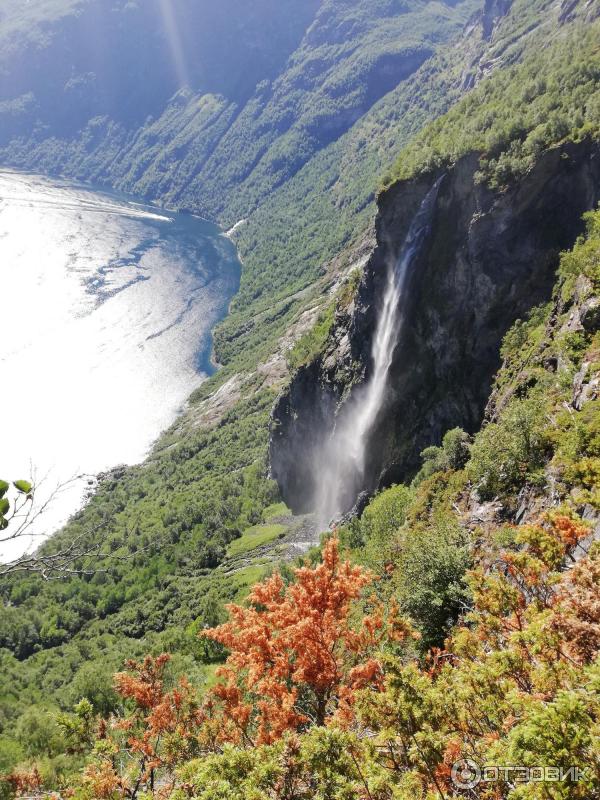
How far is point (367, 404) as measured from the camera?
84.8 metres

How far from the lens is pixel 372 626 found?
2312cm

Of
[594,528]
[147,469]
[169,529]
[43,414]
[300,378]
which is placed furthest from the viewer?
[43,414]

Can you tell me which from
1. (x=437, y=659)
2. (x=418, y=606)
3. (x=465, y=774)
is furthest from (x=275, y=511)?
(x=465, y=774)

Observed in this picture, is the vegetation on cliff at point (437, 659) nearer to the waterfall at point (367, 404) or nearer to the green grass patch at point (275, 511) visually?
the waterfall at point (367, 404)

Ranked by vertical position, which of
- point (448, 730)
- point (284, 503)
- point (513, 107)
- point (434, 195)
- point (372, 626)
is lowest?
point (284, 503)

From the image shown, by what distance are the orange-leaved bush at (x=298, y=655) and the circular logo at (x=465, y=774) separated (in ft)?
21.7

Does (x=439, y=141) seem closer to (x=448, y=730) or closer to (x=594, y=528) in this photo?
(x=594, y=528)

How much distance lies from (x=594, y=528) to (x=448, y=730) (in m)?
10.6

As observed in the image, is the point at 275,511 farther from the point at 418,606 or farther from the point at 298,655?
the point at 298,655

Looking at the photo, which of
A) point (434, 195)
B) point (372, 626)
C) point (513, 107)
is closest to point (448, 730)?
point (372, 626)

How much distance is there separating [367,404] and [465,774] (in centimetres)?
7451

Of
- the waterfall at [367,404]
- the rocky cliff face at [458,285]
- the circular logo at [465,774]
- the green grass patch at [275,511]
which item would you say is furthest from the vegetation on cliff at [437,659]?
the green grass patch at [275,511]

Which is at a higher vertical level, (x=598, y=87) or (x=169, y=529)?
(x=598, y=87)

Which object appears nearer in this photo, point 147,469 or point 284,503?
point 284,503
